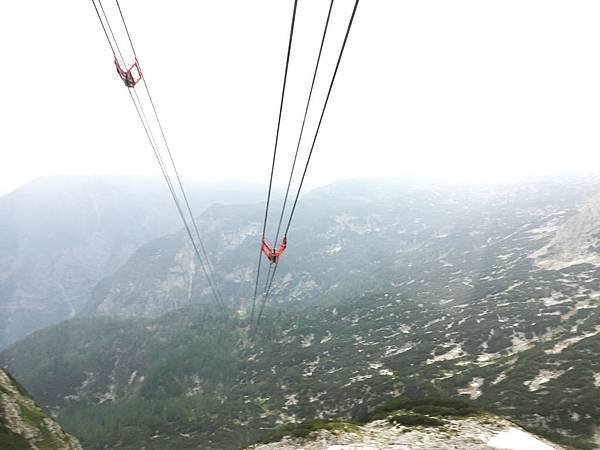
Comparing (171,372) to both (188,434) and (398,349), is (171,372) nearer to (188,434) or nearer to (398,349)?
(188,434)

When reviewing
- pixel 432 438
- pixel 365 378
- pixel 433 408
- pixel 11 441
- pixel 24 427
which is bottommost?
pixel 365 378

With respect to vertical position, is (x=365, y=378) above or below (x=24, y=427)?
below

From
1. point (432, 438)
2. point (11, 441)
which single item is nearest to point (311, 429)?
point (432, 438)

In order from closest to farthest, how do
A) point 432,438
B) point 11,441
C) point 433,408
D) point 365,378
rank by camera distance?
point 432,438, point 433,408, point 11,441, point 365,378

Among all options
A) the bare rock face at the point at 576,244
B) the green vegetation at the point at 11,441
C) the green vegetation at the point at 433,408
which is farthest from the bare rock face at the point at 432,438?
the bare rock face at the point at 576,244

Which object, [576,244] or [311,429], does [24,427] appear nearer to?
[311,429]

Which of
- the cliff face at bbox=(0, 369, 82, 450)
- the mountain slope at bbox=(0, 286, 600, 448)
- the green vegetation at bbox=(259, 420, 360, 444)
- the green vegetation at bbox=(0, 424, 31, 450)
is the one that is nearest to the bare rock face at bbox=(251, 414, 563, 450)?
the green vegetation at bbox=(259, 420, 360, 444)

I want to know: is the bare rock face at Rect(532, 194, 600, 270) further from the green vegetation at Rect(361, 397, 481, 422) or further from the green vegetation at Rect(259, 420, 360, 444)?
the green vegetation at Rect(259, 420, 360, 444)
